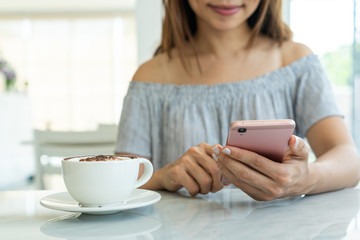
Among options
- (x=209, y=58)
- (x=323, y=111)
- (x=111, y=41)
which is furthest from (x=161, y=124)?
(x=111, y=41)

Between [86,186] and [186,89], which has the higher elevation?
[186,89]

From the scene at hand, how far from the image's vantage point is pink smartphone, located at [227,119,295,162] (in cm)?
64

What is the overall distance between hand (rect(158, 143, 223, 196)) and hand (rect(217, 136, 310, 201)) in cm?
7

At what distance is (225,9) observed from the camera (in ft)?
3.93

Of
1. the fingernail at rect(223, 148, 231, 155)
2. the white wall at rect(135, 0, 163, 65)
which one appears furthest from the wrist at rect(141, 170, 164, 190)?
the white wall at rect(135, 0, 163, 65)

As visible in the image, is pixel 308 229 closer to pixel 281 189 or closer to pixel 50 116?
pixel 281 189

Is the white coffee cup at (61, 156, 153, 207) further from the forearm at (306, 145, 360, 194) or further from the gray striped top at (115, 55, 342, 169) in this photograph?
the gray striped top at (115, 55, 342, 169)

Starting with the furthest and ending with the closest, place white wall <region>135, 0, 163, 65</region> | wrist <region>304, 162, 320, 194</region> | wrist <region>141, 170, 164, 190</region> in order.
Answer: white wall <region>135, 0, 163, 65</region> → wrist <region>141, 170, 164, 190</region> → wrist <region>304, 162, 320, 194</region>

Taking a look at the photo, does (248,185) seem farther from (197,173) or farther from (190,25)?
(190,25)

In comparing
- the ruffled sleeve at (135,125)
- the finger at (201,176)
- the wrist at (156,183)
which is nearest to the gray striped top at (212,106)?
the ruffled sleeve at (135,125)

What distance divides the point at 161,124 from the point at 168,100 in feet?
0.27

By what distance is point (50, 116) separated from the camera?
30.8ft

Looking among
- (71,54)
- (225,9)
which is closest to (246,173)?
(225,9)

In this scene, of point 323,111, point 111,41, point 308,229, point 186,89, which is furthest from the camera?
point 111,41
